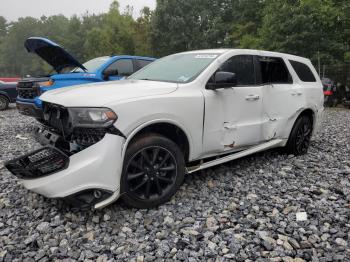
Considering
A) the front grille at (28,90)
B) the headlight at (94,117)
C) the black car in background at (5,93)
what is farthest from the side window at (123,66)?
the black car in background at (5,93)

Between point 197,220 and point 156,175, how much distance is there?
616 mm

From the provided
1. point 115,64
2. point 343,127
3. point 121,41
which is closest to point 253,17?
point 121,41

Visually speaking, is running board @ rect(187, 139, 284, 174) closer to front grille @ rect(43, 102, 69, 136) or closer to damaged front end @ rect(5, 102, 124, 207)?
damaged front end @ rect(5, 102, 124, 207)

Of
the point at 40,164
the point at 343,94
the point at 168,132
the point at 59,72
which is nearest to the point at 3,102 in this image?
the point at 59,72

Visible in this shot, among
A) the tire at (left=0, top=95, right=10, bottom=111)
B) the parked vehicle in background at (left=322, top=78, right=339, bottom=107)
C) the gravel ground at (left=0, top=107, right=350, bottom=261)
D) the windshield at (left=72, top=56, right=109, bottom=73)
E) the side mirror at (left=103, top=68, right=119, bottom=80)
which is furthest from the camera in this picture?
the parked vehicle in background at (left=322, top=78, right=339, bottom=107)

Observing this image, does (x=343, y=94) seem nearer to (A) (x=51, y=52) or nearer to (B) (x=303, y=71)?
(B) (x=303, y=71)

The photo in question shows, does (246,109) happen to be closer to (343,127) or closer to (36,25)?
(343,127)

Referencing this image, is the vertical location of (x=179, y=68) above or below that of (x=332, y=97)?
above

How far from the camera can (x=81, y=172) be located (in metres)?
2.82

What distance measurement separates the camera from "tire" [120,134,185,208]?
3.12 m

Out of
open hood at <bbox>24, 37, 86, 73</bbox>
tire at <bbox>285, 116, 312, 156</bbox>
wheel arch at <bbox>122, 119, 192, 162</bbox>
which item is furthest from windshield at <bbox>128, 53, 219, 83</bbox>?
tire at <bbox>285, 116, 312, 156</bbox>

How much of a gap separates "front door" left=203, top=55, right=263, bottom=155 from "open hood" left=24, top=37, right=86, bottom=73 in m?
2.84

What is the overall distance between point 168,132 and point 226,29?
91.9ft

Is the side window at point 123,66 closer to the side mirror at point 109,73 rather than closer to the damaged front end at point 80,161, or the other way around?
the side mirror at point 109,73
